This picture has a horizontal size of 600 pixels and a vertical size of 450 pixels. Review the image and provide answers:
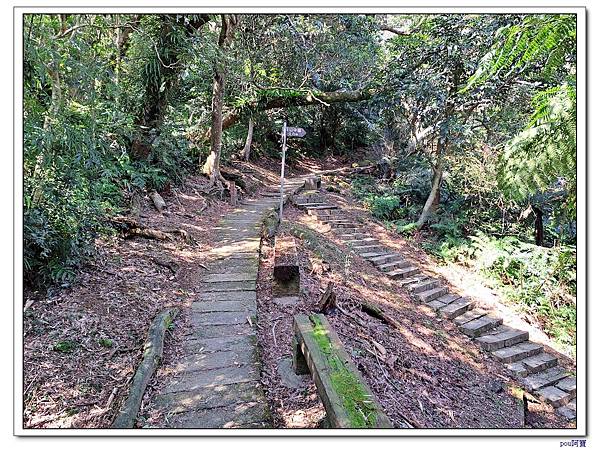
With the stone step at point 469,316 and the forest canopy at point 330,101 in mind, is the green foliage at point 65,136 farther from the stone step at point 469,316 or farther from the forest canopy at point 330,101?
→ the stone step at point 469,316

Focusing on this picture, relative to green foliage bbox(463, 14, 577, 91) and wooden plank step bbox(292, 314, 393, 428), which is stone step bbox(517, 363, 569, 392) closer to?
wooden plank step bbox(292, 314, 393, 428)

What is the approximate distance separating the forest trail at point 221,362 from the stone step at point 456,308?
136 inches

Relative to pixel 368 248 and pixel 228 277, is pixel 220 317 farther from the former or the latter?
pixel 368 248

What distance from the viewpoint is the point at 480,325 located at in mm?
6270

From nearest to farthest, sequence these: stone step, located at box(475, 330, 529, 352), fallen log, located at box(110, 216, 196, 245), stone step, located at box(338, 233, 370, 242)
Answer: fallen log, located at box(110, 216, 196, 245)
stone step, located at box(475, 330, 529, 352)
stone step, located at box(338, 233, 370, 242)

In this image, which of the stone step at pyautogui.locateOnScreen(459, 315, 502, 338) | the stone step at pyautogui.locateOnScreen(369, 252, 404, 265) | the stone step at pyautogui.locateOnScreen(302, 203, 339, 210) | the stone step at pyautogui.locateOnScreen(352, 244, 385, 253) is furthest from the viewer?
the stone step at pyautogui.locateOnScreen(302, 203, 339, 210)

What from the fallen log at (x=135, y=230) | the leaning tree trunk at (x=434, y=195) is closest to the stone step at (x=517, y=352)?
the leaning tree trunk at (x=434, y=195)

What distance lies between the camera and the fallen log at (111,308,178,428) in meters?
2.25

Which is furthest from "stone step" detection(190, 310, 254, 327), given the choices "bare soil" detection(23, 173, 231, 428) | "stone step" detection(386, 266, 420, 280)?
"stone step" detection(386, 266, 420, 280)

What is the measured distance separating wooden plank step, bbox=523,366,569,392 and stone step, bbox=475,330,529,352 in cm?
57

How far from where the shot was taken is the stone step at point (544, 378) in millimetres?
5198

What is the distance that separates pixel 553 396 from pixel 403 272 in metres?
3.18

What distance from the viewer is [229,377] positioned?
110 inches
